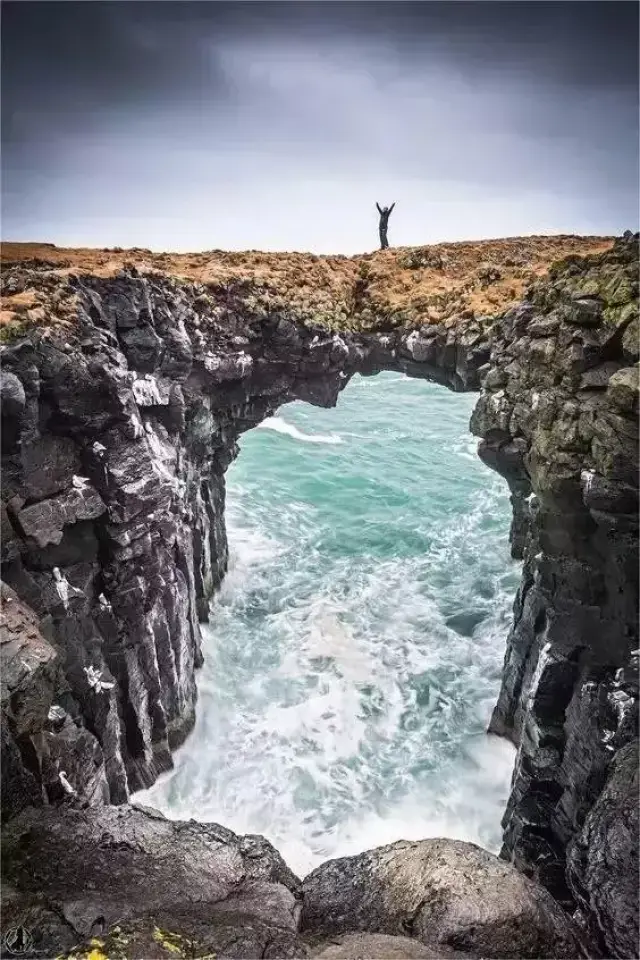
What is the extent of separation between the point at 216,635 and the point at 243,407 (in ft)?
43.3

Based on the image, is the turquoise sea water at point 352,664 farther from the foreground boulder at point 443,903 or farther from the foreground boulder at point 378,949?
the foreground boulder at point 378,949

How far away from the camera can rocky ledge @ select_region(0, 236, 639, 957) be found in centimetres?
1245

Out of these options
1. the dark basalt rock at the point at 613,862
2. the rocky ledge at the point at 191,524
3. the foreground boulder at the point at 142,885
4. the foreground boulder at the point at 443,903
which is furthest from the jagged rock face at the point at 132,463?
the dark basalt rock at the point at 613,862

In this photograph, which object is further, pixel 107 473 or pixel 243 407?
pixel 243 407

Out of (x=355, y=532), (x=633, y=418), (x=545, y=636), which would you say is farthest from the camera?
(x=355, y=532)

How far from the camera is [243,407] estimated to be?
29344 mm

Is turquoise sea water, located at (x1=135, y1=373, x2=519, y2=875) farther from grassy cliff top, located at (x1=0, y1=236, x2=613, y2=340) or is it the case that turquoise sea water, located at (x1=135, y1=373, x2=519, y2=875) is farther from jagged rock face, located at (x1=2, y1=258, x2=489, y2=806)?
grassy cliff top, located at (x1=0, y1=236, x2=613, y2=340)

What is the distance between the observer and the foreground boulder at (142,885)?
8.91 metres

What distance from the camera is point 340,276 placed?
30.3 metres

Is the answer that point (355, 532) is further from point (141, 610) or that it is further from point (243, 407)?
point (141, 610)

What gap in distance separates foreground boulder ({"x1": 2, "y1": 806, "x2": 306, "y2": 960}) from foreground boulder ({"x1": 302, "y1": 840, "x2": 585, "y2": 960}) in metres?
0.81

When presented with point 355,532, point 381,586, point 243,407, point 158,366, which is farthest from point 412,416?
point 158,366

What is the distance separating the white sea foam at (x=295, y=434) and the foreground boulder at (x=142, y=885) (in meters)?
51.1

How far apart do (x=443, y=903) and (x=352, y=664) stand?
1912 cm
